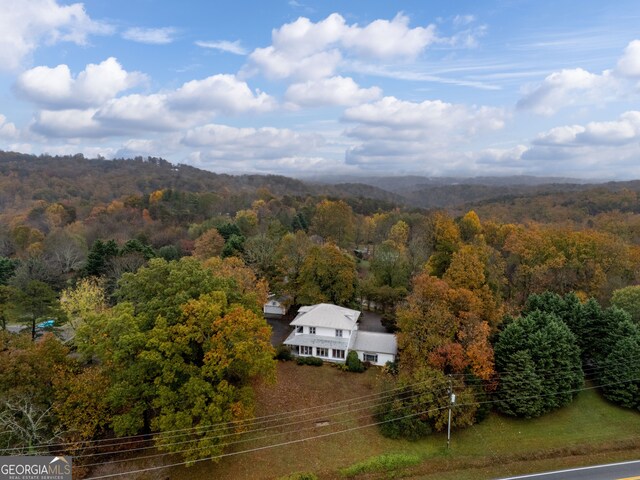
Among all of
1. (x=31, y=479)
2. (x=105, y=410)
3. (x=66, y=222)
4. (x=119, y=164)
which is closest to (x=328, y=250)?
(x=105, y=410)

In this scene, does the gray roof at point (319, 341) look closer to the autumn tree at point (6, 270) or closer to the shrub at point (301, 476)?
the shrub at point (301, 476)

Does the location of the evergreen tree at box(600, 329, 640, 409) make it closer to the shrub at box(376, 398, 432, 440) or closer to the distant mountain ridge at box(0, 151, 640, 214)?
the shrub at box(376, 398, 432, 440)

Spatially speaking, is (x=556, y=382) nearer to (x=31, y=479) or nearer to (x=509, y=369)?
(x=509, y=369)

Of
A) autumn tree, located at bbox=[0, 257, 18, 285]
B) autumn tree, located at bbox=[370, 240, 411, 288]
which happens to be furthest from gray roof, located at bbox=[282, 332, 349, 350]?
autumn tree, located at bbox=[0, 257, 18, 285]

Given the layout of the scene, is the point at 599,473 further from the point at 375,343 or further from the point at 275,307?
the point at 275,307

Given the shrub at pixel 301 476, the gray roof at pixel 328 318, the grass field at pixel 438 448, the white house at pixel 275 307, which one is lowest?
the grass field at pixel 438 448

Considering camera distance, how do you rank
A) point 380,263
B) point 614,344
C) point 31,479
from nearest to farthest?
1. point 31,479
2. point 614,344
3. point 380,263

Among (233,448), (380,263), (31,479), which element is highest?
(380,263)

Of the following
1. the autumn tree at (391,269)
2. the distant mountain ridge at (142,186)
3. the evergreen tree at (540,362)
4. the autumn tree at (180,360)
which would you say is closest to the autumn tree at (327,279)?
the autumn tree at (391,269)
